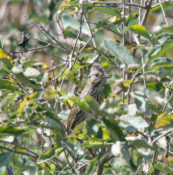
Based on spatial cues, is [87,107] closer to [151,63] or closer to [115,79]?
[115,79]

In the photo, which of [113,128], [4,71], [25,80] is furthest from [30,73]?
[113,128]

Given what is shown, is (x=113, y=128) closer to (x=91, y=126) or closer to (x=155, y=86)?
(x=91, y=126)

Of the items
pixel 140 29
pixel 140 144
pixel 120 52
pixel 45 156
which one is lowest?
pixel 45 156

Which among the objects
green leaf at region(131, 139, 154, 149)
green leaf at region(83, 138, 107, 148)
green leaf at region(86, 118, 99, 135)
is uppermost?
green leaf at region(86, 118, 99, 135)

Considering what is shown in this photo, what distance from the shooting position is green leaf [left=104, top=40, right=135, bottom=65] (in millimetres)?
1777

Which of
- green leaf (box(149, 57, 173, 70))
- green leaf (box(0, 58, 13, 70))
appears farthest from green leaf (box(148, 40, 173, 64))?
green leaf (box(0, 58, 13, 70))

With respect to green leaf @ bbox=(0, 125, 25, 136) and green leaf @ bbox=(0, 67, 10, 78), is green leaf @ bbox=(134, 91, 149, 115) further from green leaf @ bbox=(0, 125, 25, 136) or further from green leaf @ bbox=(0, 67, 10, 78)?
green leaf @ bbox=(0, 67, 10, 78)

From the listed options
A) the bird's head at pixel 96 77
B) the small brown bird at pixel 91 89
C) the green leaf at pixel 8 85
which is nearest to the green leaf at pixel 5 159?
the green leaf at pixel 8 85

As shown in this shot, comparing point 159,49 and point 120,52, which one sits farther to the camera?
point 120,52

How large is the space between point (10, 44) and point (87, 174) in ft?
12.5

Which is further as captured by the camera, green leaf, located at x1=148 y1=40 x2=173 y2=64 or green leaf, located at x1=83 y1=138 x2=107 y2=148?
green leaf, located at x1=83 y1=138 x2=107 y2=148

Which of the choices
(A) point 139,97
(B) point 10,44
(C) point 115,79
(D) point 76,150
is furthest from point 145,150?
(B) point 10,44

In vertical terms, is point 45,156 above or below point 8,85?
below

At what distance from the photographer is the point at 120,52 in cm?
181
